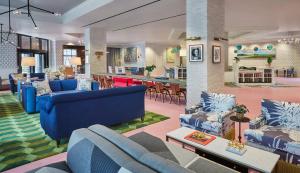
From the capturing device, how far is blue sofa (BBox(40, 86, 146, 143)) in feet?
11.5

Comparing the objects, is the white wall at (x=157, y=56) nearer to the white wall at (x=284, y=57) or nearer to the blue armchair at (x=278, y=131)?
the white wall at (x=284, y=57)

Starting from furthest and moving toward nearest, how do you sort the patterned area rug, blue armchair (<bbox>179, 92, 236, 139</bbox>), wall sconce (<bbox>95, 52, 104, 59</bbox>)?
wall sconce (<bbox>95, 52, 104, 59</bbox>) → blue armchair (<bbox>179, 92, 236, 139</bbox>) → the patterned area rug

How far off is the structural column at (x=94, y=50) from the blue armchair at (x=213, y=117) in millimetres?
7183

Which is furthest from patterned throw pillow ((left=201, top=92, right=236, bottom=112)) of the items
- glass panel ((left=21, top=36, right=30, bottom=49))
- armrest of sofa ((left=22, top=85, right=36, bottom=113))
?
glass panel ((left=21, top=36, right=30, bottom=49))

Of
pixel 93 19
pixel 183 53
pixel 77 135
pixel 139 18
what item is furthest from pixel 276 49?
pixel 77 135

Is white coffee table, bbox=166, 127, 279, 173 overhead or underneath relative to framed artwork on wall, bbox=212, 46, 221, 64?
underneath

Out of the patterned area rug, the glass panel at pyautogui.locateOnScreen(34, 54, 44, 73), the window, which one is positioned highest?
the window

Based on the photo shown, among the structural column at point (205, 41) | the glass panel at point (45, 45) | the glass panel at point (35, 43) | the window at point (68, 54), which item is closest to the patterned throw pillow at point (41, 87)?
the structural column at point (205, 41)

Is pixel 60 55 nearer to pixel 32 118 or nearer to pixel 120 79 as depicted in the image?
pixel 120 79

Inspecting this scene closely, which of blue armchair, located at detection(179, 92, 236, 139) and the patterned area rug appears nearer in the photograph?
the patterned area rug

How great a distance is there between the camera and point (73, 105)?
366 cm

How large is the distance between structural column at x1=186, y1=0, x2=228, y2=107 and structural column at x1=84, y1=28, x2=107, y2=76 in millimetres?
5783

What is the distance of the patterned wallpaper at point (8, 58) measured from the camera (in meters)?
10.8

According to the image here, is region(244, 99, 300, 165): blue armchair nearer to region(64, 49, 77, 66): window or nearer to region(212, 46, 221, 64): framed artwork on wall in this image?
region(212, 46, 221, 64): framed artwork on wall
